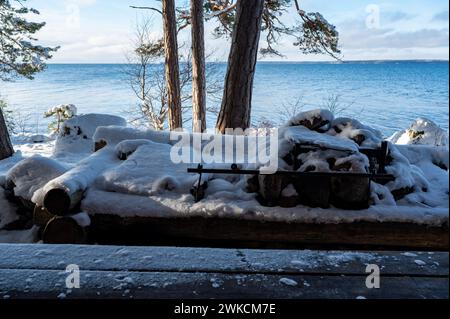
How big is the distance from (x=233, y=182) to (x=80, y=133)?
4364 millimetres

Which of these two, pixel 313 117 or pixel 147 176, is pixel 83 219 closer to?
pixel 147 176

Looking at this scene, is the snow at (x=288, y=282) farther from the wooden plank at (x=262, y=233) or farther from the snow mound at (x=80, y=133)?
the snow mound at (x=80, y=133)

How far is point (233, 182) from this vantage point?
2754 millimetres

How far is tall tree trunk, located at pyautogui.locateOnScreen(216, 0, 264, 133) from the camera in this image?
16.1ft

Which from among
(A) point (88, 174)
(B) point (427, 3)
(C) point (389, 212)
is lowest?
(C) point (389, 212)

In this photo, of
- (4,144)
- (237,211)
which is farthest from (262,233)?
(4,144)

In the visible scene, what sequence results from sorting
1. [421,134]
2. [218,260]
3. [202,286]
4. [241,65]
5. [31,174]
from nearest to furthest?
[202,286] → [218,260] → [31,174] → [241,65] → [421,134]

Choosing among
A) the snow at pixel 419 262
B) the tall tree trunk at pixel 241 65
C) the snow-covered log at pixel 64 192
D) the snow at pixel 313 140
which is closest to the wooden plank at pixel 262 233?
the snow-covered log at pixel 64 192

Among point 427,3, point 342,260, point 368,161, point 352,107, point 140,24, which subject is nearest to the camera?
point 427,3

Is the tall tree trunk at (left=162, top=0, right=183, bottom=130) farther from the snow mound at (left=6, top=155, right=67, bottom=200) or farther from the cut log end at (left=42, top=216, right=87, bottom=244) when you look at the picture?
the cut log end at (left=42, top=216, right=87, bottom=244)

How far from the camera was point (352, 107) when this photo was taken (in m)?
18.5
